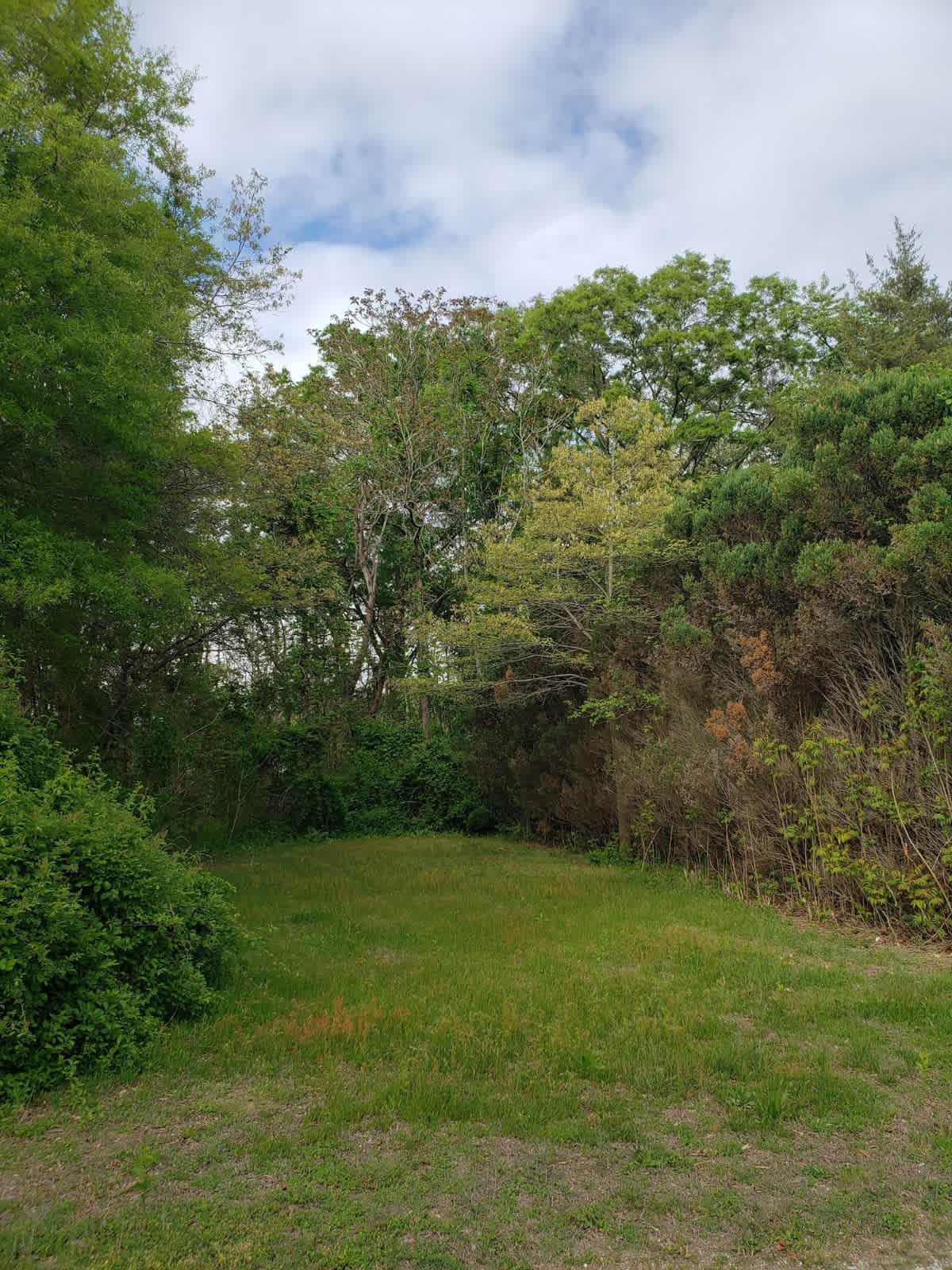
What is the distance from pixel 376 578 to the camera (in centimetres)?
2267

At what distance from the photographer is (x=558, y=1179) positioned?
3.43 meters

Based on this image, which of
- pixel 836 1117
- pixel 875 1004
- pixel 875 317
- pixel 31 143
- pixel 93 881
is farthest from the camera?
pixel 875 317

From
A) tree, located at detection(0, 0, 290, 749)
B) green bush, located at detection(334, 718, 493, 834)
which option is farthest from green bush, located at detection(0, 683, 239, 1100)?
green bush, located at detection(334, 718, 493, 834)

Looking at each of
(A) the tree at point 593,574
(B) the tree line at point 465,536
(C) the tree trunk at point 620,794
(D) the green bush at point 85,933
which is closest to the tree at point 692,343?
(B) the tree line at point 465,536

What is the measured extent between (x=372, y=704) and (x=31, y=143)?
50.1ft

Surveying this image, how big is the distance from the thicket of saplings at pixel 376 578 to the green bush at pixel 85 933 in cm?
2

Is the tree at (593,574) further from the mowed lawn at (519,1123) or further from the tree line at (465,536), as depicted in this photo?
the mowed lawn at (519,1123)

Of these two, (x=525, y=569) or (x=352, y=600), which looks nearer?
(x=525, y=569)

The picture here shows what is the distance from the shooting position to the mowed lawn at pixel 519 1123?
3.00m

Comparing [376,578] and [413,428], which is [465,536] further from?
[413,428]

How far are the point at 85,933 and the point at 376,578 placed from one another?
60.5 ft

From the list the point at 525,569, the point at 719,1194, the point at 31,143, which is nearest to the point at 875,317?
the point at 525,569

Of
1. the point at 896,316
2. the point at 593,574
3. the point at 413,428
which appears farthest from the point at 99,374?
the point at 896,316

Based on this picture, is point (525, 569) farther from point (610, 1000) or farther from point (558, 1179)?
point (558, 1179)
